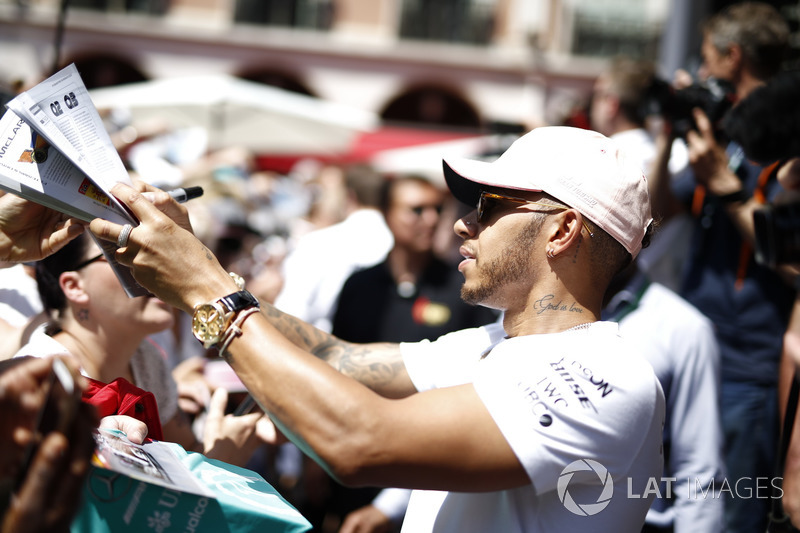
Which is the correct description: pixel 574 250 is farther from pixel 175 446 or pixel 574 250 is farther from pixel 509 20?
pixel 509 20

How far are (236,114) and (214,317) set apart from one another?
884 cm

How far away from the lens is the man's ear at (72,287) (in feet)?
8.10

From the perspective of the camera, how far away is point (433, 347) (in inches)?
90.8

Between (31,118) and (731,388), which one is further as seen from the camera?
(731,388)

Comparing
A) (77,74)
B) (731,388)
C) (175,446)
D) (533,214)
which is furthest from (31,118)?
(731,388)

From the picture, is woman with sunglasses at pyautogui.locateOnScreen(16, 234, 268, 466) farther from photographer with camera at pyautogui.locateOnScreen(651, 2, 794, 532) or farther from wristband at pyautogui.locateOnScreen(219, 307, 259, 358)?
photographer with camera at pyautogui.locateOnScreen(651, 2, 794, 532)

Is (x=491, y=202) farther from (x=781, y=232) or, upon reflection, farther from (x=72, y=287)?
(x=72, y=287)

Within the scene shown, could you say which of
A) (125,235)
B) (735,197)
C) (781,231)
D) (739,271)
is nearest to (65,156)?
(125,235)

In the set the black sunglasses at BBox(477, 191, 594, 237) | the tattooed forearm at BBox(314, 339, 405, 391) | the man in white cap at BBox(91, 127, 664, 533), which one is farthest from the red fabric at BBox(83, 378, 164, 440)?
the black sunglasses at BBox(477, 191, 594, 237)

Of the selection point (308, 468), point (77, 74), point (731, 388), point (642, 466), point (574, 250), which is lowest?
point (308, 468)

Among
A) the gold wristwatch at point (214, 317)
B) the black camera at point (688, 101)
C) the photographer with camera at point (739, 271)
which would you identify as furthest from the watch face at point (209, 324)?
the black camera at point (688, 101)

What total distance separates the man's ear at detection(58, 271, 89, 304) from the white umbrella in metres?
6.39

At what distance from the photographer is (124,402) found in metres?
1.92

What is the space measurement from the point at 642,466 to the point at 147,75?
19.1 m
